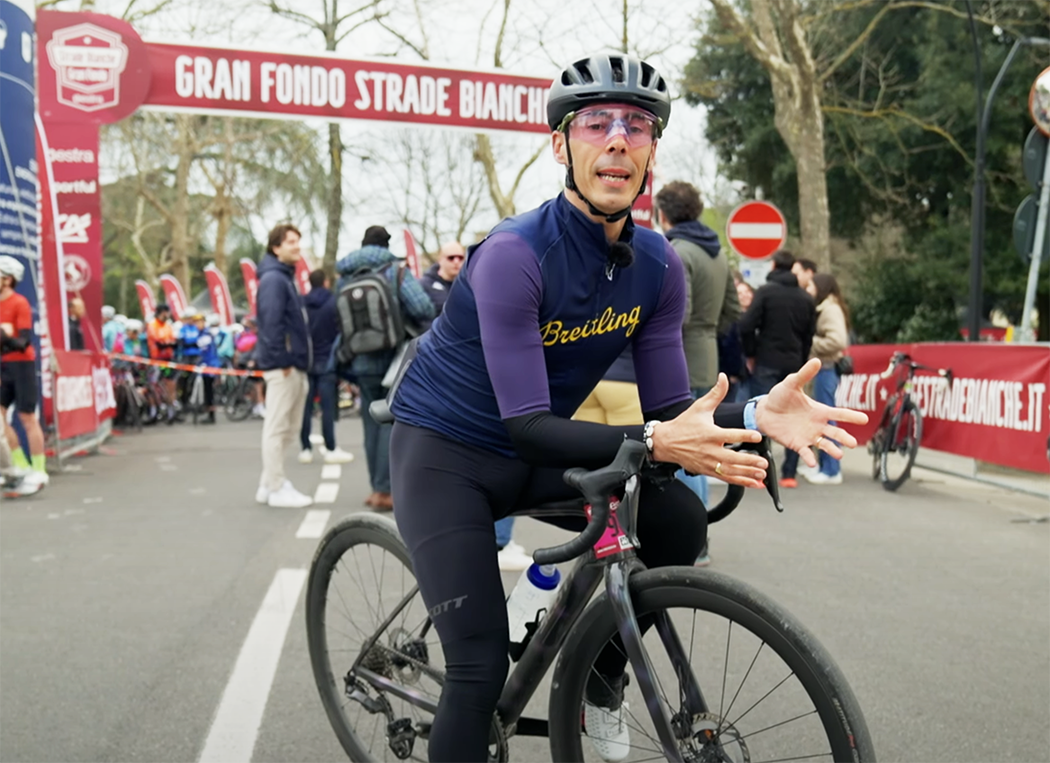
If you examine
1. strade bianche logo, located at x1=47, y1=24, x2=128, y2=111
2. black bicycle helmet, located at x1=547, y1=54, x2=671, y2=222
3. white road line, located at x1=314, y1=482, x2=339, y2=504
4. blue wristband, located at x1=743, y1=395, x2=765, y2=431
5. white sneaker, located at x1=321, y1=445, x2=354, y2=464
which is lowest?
white sneaker, located at x1=321, y1=445, x2=354, y2=464

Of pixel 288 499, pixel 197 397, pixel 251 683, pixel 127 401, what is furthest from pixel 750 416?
pixel 197 397

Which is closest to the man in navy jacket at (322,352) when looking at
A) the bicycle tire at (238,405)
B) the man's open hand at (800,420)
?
the bicycle tire at (238,405)

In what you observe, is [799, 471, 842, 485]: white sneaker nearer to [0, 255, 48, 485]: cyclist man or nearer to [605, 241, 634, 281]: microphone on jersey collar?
[0, 255, 48, 485]: cyclist man

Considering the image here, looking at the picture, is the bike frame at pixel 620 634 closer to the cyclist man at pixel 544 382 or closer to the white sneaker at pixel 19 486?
the cyclist man at pixel 544 382

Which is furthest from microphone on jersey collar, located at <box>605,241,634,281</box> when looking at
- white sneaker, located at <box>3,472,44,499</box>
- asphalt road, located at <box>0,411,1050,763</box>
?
white sneaker, located at <box>3,472,44,499</box>

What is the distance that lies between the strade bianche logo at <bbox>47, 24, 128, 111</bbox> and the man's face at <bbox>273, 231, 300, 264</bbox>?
638cm

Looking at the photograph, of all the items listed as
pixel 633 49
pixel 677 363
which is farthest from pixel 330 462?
pixel 633 49

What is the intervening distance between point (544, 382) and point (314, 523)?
6017 millimetres

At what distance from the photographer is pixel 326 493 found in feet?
33.1

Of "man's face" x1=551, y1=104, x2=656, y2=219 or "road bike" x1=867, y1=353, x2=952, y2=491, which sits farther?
"road bike" x1=867, y1=353, x2=952, y2=491

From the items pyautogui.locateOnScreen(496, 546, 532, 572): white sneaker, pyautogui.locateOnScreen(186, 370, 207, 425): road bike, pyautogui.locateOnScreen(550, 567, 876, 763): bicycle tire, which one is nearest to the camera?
pyautogui.locateOnScreen(550, 567, 876, 763): bicycle tire

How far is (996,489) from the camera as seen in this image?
427 inches

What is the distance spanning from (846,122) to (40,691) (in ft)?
92.4

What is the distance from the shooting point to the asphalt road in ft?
13.2
